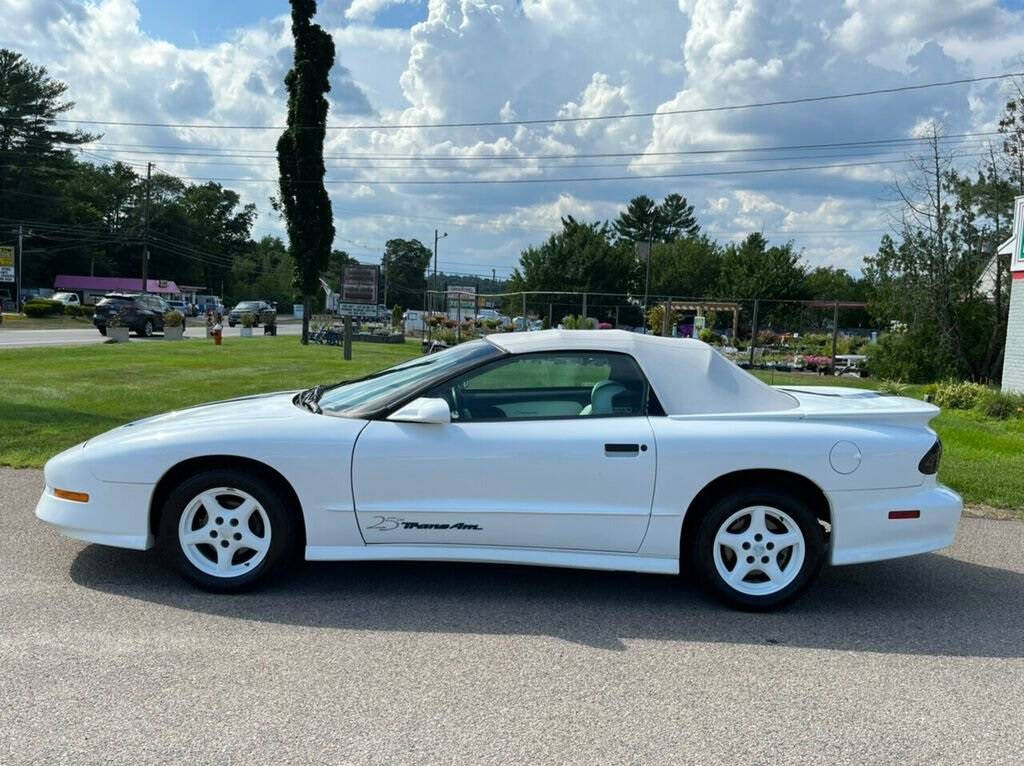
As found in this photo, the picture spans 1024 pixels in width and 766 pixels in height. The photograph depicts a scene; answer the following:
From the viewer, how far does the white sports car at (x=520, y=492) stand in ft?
13.8

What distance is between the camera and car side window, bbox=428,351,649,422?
4.48 m

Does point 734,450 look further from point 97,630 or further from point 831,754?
point 97,630

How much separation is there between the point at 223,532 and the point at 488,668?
5.40ft

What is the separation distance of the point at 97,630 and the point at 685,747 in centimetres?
267

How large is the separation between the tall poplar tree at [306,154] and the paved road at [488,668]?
27.5 metres

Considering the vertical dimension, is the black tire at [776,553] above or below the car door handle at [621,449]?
below

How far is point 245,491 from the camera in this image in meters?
4.22

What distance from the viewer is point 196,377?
14508 millimetres

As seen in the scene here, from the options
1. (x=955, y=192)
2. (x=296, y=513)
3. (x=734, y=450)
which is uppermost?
(x=955, y=192)

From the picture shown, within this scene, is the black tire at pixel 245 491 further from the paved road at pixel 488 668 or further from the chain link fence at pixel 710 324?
the chain link fence at pixel 710 324

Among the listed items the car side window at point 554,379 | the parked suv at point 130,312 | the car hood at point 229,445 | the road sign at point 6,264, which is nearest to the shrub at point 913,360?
the car side window at point 554,379

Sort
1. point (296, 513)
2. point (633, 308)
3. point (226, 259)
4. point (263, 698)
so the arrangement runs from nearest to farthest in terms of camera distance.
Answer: point (263, 698) → point (296, 513) → point (633, 308) → point (226, 259)

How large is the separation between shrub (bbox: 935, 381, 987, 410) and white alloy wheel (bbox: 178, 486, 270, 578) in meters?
12.6

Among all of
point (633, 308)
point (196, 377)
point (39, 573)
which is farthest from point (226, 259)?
point (39, 573)
